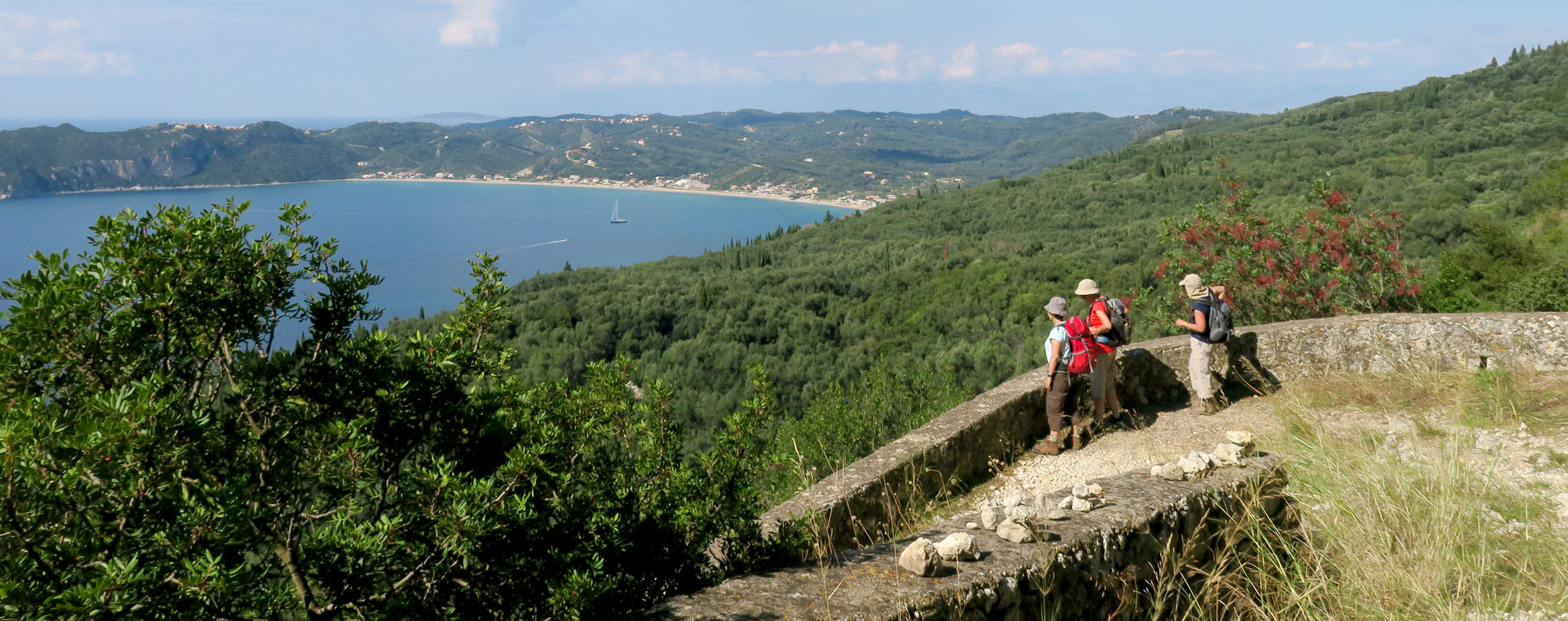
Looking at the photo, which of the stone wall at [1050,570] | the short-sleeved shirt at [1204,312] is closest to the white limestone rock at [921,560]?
the stone wall at [1050,570]

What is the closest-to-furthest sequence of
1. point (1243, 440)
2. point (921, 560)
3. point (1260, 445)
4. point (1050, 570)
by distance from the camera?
point (921, 560) → point (1050, 570) → point (1243, 440) → point (1260, 445)

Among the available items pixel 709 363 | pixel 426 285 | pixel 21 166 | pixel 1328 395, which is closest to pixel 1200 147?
pixel 709 363

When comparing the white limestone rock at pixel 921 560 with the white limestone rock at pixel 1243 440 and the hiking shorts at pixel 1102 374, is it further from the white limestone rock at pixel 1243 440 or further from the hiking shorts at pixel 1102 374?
the hiking shorts at pixel 1102 374

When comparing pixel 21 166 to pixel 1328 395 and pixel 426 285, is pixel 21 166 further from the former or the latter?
pixel 1328 395

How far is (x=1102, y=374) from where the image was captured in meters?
6.09

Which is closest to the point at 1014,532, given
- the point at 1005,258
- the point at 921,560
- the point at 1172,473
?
the point at 921,560

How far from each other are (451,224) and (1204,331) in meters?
138

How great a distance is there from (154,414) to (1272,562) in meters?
3.93

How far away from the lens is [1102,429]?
6.33 m

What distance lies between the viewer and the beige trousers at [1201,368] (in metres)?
6.42

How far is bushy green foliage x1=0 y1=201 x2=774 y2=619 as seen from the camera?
4.84 ft

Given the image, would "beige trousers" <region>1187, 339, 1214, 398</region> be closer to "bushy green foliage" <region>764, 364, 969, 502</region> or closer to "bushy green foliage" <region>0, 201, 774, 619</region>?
"bushy green foliage" <region>0, 201, 774, 619</region>

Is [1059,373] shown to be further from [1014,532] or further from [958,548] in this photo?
[958,548]

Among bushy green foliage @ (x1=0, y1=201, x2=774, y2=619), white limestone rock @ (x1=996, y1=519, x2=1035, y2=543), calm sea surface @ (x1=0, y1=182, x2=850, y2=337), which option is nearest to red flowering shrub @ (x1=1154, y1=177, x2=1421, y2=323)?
white limestone rock @ (x1=996, y1=519, x2=1035, y2=543)
